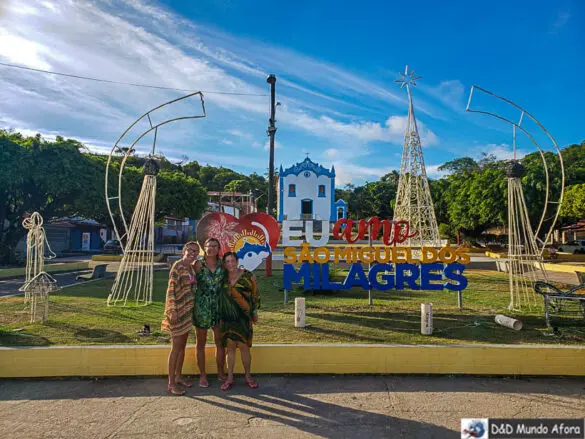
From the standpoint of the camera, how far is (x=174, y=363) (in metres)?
5.21

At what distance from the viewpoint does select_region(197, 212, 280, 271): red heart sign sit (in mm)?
12531

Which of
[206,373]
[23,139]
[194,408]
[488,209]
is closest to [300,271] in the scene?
[206,373]

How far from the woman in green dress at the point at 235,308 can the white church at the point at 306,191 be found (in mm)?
35042

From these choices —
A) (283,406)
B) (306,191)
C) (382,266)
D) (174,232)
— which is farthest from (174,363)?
(174,232)

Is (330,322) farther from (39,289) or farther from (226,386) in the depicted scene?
(39,289)

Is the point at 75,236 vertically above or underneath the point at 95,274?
above

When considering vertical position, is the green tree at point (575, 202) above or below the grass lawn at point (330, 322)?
above

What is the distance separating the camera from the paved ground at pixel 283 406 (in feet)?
14.1

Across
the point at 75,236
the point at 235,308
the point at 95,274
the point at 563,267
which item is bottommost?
the point at 95,274

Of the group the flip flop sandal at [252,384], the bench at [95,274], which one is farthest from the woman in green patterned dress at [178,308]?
the bench at [95,274]

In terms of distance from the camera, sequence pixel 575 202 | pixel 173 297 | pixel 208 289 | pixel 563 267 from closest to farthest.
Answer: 1. pixel 173 297
2. pixel 208 289
3. pixel 563 267
4. pixel 575 202

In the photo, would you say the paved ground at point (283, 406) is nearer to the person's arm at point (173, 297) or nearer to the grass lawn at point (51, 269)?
the person's arm at point (173, 297)

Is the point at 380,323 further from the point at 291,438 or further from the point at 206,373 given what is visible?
the point at 291,438

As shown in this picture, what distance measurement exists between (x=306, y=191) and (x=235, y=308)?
35.9 metres
